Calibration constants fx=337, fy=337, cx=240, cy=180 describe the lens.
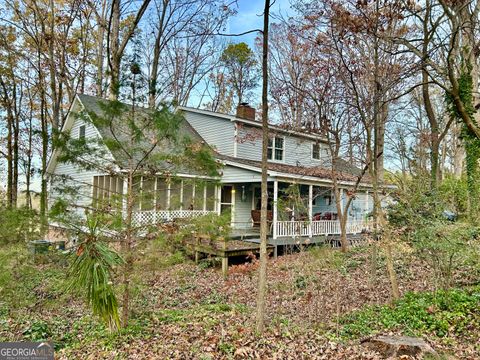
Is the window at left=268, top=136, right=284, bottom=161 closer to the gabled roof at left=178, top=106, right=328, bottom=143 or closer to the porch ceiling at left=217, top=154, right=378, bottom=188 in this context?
the gabled roof at left=178, top=106, right=328, bottom=143

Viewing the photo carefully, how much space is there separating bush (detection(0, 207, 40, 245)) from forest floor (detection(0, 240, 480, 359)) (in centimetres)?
29

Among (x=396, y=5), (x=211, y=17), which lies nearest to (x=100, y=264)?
(x=396, y=5)

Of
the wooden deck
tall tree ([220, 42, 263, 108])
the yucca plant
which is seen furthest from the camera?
tall tree ([220, 42, 263, 108])

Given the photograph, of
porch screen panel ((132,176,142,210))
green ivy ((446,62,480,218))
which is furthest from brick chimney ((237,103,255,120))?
porch screen panel ((132,176,142,210))

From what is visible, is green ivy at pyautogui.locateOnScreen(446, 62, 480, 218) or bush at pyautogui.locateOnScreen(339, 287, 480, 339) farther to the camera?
green ivy at pyautogui.locateOnScreen(446, 62, 480, 218)

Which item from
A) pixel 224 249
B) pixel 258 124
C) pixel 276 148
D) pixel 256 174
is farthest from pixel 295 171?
pixel 224 249

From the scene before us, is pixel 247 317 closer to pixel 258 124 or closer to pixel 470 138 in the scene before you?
pixel 470 138

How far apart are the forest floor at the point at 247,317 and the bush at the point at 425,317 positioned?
0.02m

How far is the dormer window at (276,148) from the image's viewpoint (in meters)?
17.9

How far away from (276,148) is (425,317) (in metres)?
13.3

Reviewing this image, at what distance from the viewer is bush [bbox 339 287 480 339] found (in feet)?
16.3

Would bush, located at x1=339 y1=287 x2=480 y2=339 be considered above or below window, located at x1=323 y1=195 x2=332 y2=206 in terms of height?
below

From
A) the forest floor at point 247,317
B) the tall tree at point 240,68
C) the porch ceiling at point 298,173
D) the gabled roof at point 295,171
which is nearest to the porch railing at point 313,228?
the porch ceiling at point 298,173

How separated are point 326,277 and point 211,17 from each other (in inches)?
617
